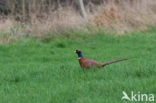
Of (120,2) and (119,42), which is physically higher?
(120,2)

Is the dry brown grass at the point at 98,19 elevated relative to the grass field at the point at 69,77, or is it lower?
elevated

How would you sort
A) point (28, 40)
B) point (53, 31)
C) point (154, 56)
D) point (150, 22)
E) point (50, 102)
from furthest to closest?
point (150, 22) < point (53, 31) < point (28, 40) < point (154, 56) < point (50, 102)

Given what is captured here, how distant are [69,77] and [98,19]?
7.84 m

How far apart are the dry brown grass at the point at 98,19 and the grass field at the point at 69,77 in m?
1.65

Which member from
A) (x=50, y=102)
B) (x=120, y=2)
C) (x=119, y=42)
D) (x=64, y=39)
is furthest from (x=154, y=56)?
(x=120, y=2)

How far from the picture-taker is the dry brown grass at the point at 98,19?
14109 millimetres

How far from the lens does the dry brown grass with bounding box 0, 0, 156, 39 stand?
46.3 feet

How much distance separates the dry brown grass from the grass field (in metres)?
1.65

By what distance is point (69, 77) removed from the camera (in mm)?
7594

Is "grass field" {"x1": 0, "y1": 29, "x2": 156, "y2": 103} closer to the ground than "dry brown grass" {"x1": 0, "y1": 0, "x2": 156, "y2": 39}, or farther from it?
closer to the ground

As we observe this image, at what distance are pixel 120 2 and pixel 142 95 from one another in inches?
438

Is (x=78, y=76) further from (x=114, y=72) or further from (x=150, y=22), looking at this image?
(x=150, y=22)

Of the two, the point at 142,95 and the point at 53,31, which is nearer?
the point at 142,95

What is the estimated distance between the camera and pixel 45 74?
7.96 metres
